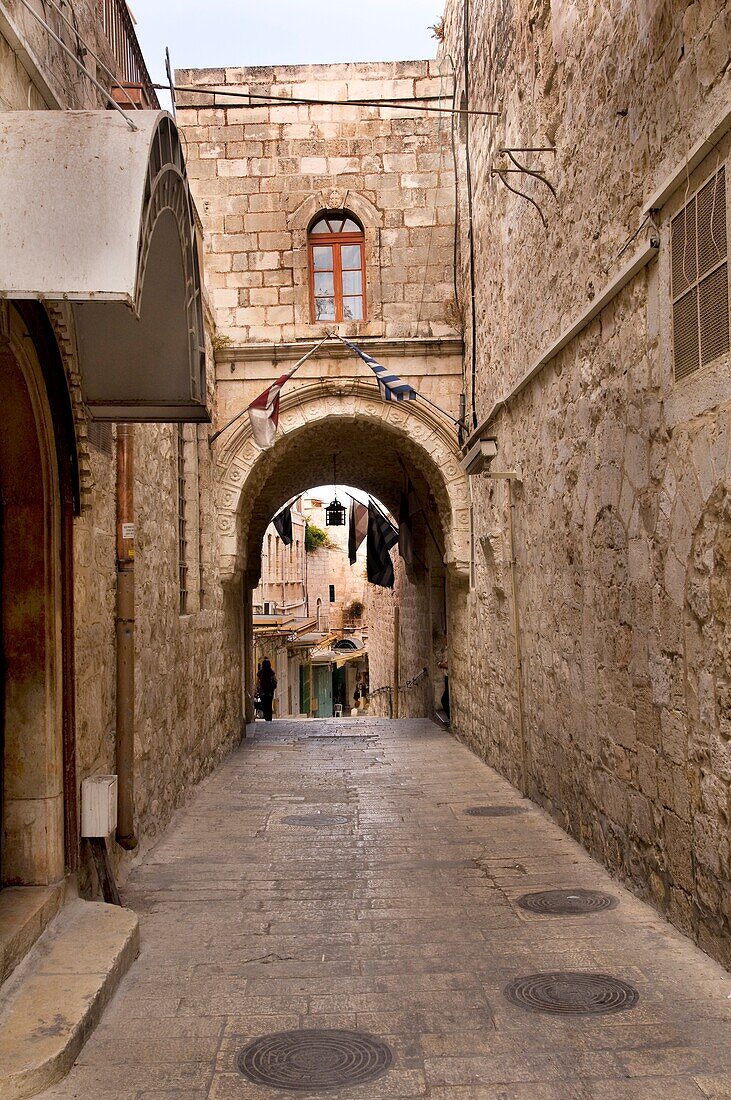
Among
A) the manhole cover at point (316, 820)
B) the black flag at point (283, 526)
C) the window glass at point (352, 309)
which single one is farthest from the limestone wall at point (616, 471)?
the black flag at point (283, 526)

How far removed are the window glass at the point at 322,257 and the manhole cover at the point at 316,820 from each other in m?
6.83

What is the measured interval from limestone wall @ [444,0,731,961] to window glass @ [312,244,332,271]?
10.8 ft

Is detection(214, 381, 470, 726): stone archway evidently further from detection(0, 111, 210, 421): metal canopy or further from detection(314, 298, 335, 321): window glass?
detection(0, 111, 210, 421): metal canopy

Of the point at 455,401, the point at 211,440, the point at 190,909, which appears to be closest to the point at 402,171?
the point at 455,401

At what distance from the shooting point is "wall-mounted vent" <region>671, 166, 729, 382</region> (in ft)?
12.5

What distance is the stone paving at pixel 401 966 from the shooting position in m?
3.08

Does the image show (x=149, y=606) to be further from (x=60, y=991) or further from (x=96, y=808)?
(x=60, y=991)

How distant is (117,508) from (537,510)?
316cm

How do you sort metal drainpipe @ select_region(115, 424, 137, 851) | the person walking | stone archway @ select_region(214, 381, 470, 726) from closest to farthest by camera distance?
metal drainpipe @ select_region(115, 424, 137, 851) → stone archway @ select_region(214, 381, 470, 726) → the person walking

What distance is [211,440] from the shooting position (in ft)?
36.7

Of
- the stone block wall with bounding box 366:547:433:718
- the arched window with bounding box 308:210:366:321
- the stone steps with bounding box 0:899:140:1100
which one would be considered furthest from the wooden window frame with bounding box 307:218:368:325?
the stone steps with bounding box 0:899:140:1100

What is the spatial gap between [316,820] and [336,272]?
22.6 ft

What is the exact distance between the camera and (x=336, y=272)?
11727 mm

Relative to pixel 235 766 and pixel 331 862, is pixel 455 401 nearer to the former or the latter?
pixel 235 766
